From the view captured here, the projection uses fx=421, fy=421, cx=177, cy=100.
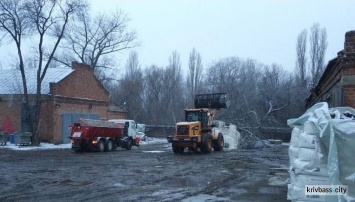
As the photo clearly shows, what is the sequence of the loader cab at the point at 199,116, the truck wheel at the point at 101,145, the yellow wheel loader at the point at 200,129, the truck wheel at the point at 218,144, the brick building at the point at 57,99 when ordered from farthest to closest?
1. the brick building at the point at 57,99
2. the truck wheel at the point at 218,144
3. the truck wheel at the point at 101,145
4. the loader cab at the point at 199,116
5. the yellow wheel loader at the point at 200,129

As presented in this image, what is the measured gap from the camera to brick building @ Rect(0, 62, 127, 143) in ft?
119

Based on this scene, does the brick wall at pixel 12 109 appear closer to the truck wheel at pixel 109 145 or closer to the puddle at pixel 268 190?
the truck wheel at pixel 109 145

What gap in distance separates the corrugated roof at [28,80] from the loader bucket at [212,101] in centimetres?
1379

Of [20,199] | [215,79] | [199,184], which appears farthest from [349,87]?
[215,79]

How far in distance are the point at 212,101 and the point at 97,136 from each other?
856 centimetres

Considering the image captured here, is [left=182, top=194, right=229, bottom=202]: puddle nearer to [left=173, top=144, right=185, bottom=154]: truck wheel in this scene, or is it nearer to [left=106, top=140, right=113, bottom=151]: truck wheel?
[left=173, top=144, right=185, bottom=154]: truck wheel

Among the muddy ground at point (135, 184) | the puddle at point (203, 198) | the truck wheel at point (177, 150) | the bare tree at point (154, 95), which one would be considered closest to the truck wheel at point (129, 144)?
the truck wheel at point (177, 150)

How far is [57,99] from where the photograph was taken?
36406 mm

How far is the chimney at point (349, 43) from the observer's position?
32.8 ft


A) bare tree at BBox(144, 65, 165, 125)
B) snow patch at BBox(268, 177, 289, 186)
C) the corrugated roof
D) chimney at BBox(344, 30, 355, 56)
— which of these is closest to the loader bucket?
the corrugated roof

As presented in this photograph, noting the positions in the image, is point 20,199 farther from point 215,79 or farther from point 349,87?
point 215,79

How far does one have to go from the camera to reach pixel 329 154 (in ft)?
20.8

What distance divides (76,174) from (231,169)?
640 centimetres

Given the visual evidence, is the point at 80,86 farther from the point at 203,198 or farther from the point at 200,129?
the point at 203,198
